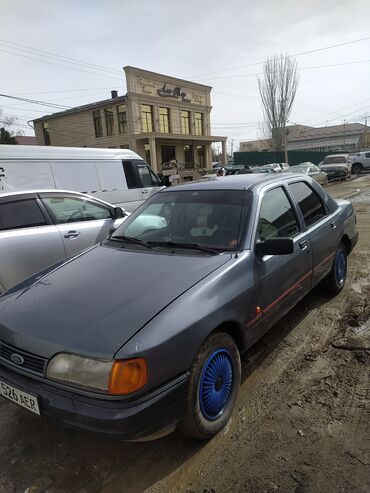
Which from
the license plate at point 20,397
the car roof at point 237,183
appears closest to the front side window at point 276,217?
the car roof at point 237,183

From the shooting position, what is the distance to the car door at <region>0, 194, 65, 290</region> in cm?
415

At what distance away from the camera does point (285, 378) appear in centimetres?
305

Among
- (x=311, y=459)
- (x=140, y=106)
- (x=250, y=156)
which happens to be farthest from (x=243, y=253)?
(x=250, y=156)

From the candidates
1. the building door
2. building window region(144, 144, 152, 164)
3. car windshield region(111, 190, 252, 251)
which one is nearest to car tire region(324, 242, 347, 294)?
car windshield region(111, 190, 252, 251)

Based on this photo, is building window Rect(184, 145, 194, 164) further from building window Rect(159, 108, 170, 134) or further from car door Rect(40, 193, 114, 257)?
car door Rect(40, 193, 114, 257)

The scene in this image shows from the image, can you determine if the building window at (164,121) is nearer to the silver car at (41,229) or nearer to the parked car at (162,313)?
the silver car at (41,229)

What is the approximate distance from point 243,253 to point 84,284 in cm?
116

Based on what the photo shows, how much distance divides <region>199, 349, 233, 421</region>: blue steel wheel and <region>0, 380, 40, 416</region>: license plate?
0.95 metres

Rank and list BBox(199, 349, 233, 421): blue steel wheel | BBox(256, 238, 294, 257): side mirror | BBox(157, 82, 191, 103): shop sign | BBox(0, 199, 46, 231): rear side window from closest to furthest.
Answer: BBox(199, 349, 233, 421): blue steel wheel
BBox(256, 238, 294, 257): side mirror
BBox(0, 199, 46, 231): rear side window
BBox(157, 82, 191, 103): shop sign

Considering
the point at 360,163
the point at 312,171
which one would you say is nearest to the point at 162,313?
the point at 312,171

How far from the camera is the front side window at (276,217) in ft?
10.5

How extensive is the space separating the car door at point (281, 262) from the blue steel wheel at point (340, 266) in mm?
973

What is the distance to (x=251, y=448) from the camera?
7.68 ft

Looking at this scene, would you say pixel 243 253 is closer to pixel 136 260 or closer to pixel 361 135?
pixel 136 260
